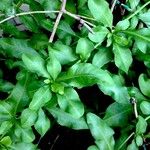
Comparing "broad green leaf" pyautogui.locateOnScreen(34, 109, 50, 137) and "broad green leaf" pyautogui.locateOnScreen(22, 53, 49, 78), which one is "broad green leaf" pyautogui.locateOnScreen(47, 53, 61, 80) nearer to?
"broad green leaf" pyautogui.locateOnScreen(22, 53, 49, 78)

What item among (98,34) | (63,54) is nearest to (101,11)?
(98,34)

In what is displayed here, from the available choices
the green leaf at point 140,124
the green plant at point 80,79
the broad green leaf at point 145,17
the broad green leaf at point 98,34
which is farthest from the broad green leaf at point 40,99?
the broad green leaf at point 145,17

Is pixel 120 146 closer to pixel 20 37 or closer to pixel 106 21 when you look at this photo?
pixel 106 21

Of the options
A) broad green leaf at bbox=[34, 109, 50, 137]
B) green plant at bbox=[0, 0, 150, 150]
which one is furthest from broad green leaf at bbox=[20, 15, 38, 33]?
broad green leaf at bbox=[34, 109, 50, 137]

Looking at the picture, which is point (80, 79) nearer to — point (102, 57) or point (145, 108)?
point (102, 57)

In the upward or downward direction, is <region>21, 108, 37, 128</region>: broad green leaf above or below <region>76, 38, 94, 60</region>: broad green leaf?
below
